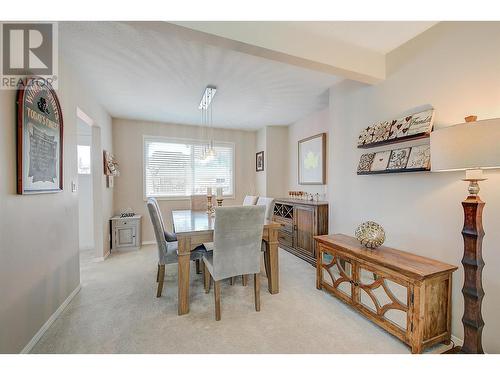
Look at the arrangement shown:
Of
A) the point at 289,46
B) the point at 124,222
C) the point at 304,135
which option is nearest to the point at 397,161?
the point at 289,46

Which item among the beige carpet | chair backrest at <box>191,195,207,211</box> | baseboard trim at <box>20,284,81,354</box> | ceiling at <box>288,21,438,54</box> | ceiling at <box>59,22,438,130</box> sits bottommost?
the beige carpet

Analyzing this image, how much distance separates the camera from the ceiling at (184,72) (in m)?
1.77

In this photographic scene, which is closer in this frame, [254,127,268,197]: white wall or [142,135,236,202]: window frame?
[142,135,236,202]: window frame

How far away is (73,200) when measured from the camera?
2291 millimetres

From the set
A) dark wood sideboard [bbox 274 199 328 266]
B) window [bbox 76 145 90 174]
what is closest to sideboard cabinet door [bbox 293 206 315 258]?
dark wood sideboard [bbox 274 199 328 266]

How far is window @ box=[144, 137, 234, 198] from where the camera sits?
171 inches

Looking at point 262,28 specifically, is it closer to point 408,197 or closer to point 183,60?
point 183,60

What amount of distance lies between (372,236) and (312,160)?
216 centimetres

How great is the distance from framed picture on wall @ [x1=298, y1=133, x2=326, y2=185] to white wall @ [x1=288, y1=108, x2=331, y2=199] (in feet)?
0.27

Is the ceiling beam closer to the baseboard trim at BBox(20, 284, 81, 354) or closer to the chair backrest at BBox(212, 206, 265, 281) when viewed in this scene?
the chair backrest at BBox(212, 206, 265, 281)
